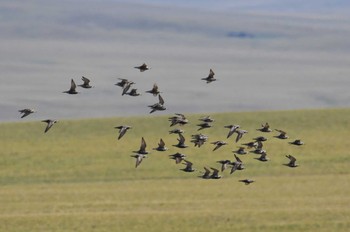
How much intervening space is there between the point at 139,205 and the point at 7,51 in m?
138

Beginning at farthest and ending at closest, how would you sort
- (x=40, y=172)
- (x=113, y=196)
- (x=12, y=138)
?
(x=12, y=138), (x=40, y=172), (x=113, y=196)

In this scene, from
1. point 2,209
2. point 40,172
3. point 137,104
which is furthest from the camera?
point 137,104

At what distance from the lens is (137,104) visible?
104m

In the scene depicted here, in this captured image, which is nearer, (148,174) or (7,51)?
(148,174)

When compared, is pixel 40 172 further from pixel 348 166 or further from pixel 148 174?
pixel 348 166

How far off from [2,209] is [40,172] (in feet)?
42.5

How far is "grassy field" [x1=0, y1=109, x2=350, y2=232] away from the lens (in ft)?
157

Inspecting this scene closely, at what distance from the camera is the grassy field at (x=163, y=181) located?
4772 cm

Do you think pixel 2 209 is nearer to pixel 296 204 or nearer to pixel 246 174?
pixel 296 204

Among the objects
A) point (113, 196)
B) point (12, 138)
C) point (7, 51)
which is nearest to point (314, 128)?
point (12, 138)

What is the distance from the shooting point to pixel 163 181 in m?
61.9

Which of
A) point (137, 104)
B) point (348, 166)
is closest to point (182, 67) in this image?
point (137, 104)

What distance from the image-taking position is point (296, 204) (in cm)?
5262

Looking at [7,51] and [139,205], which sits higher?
[139,205]
